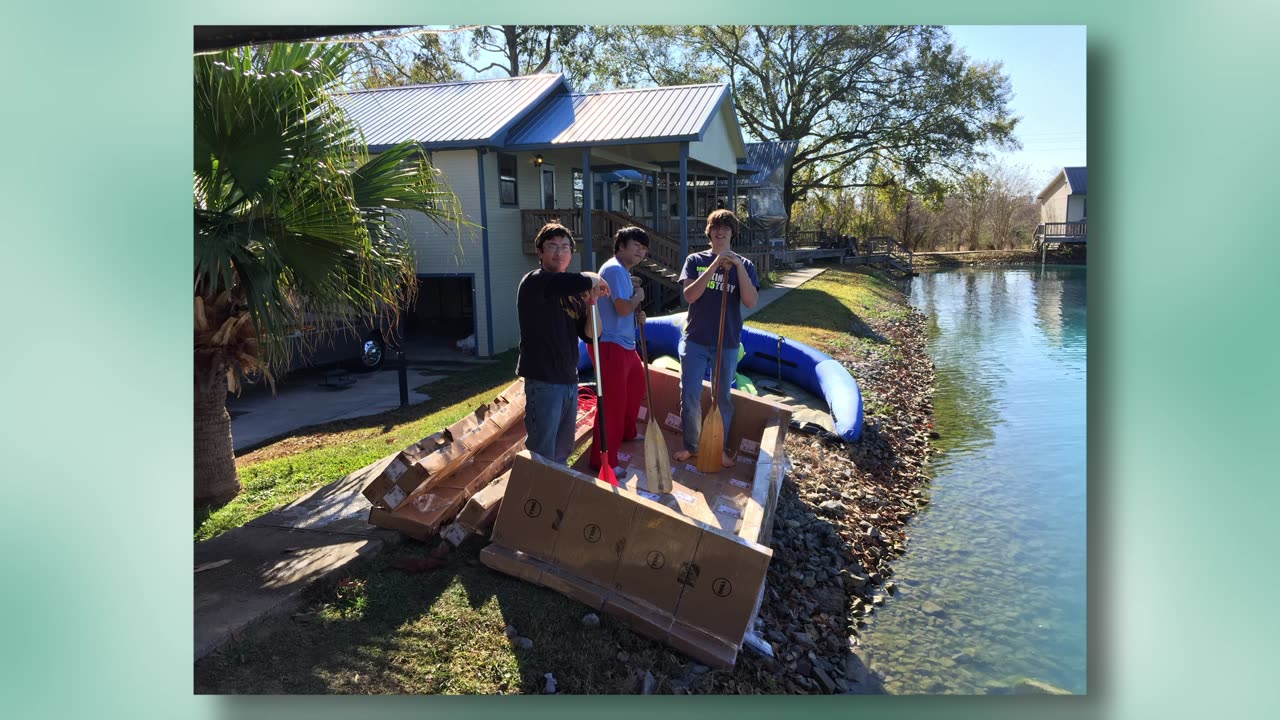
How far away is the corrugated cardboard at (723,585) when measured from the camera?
2977mm

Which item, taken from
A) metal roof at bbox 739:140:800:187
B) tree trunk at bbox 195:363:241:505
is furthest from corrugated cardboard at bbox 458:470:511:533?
metal roof at bbox 739:140:800:187

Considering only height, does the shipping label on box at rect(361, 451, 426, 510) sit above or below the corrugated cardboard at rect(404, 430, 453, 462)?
below

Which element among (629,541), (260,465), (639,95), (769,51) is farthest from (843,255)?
(629,541)

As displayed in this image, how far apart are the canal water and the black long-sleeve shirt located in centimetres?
207

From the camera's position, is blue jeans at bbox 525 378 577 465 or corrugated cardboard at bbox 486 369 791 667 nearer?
corrugated cardboard at bbox 486 369 791 667

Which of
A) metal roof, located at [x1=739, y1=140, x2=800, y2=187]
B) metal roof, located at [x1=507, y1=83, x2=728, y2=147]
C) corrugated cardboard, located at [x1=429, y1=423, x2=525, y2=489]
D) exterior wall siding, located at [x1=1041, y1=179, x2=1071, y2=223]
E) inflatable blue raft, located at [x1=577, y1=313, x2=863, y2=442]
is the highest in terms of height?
metal roof, located at [x1=739, y1=140, x2=800, y2=187]

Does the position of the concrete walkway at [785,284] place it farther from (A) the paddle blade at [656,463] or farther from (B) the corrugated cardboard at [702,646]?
(B) the corrugated cardboard at [702,646]

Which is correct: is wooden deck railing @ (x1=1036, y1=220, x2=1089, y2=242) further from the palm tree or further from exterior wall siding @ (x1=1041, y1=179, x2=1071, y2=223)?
the palm tree

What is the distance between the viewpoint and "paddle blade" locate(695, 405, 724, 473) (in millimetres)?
4434

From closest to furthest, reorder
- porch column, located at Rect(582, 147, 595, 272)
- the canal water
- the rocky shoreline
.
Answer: the rocky shoreline
the canal water
porch column, located at Rect(582, 147, 595, 272)

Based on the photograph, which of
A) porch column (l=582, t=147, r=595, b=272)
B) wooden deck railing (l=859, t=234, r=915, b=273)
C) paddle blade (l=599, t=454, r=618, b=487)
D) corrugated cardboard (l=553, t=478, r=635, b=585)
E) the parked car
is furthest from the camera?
porch column (l=582, t=147, r=595, b=272)

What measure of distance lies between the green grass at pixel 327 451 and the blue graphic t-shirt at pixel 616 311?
6.67 feet
